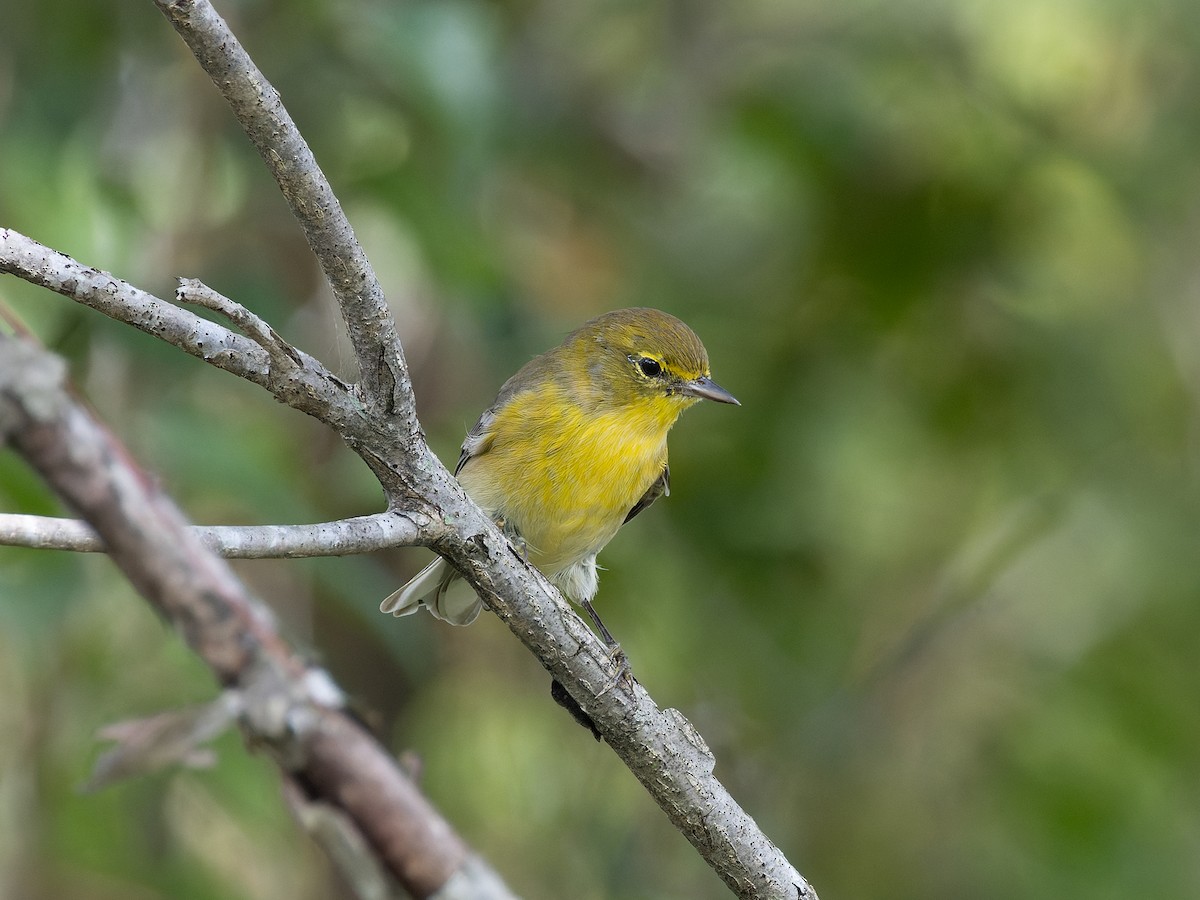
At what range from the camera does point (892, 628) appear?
20.2ft

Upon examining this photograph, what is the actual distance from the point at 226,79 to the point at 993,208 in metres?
4.16

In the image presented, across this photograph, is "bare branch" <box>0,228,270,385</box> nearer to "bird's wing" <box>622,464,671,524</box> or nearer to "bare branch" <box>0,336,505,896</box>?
"bare branch" <box>0,336,505,896</box>

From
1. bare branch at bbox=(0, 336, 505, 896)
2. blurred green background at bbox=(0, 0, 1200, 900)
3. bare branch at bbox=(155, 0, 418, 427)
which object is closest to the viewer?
bare branch at bbox=(0, 336, 505, 896)

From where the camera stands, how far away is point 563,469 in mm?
4117

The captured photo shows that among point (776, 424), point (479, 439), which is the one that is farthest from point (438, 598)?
point (776, 424)

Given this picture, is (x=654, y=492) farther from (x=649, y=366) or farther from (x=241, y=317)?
(x=241, y=317)

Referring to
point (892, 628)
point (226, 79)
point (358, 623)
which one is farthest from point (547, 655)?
point (892, 628)

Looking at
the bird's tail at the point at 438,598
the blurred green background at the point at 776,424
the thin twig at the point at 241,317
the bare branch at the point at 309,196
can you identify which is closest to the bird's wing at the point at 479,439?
the blurred green background at the point at 776,424

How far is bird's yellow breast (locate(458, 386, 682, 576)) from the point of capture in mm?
4102

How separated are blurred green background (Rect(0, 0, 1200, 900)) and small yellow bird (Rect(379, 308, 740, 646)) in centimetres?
18

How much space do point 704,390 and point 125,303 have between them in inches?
111

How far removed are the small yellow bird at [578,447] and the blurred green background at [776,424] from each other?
7.1 inches

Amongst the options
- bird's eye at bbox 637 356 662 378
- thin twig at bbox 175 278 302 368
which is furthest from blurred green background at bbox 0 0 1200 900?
thin twig at bbox 175 278 302 368

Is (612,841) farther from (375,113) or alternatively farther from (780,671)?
(375,113)
